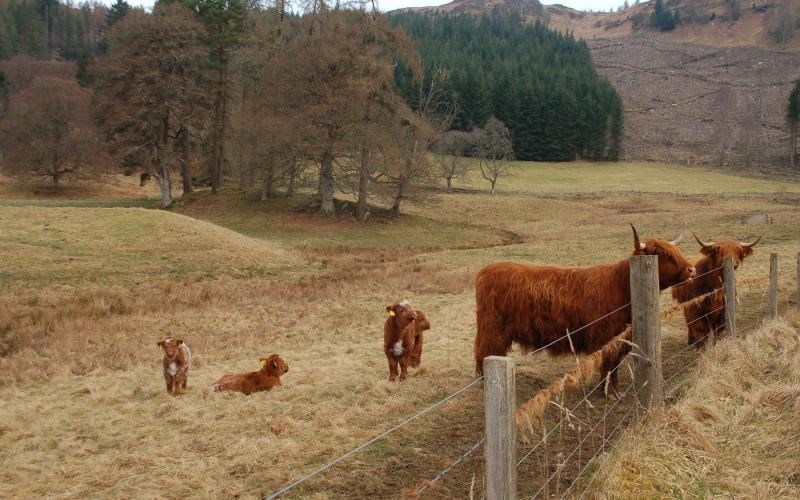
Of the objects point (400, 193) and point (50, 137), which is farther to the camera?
point (50, 137)

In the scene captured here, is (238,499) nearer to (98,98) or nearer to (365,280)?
(365,280)

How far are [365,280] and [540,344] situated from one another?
14.3 metres

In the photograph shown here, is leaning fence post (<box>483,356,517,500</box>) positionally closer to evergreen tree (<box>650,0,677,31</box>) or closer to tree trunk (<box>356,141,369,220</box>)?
tree trunk (<box>356,141,369,220</box>)

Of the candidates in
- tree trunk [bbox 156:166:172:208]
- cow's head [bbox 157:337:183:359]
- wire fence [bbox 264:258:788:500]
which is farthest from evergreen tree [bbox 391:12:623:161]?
wire fence [bbox 264:258:788:500]

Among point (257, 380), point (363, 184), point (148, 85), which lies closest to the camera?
point (257, 380)

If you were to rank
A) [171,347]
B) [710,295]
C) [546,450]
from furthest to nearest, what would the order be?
1. [171,347]
2. [710,295]
3. [546,450]

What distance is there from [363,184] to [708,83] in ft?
401

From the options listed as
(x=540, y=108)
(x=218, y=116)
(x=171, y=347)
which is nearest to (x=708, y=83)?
(x=540, y=108)

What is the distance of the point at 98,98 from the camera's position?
4409cm

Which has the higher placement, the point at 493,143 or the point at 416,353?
the point at 493,143

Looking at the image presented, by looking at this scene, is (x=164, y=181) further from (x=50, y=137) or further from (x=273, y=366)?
(x=273, y=366)

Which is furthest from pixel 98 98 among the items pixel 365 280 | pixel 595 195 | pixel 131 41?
pixel 595 195

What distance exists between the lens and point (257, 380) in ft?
32.4

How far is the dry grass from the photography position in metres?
4.56
